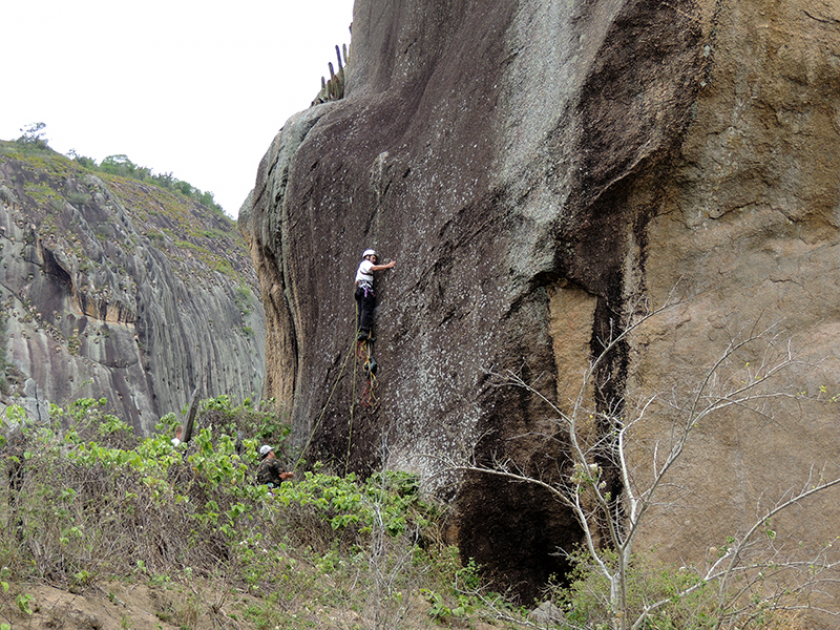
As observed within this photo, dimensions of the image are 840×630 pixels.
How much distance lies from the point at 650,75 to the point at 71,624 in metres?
5.52

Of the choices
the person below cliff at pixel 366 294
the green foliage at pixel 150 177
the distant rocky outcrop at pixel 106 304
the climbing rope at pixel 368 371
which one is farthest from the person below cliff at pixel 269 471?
the green foliage at pixel 150 177

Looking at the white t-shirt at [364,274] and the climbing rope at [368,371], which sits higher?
the white t-shirt at [364,274]

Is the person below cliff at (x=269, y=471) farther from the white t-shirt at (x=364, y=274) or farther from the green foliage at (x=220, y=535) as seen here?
the white t-shirt at (x=364, y=274)

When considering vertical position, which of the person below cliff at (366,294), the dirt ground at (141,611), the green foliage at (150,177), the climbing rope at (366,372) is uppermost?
the green foliage at (150,177)

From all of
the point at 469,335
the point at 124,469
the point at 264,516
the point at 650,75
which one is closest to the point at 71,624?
the point at 124,469

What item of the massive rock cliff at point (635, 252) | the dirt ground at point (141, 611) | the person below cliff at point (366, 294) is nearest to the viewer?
the dirt ground at point (141, 611)

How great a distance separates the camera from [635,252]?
6387 millimetres

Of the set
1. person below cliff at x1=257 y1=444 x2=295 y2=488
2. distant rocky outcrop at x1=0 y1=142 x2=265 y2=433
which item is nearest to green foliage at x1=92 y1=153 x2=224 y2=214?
distant rocky outcrop at x1=0 y1=142 x2=265 y2=433

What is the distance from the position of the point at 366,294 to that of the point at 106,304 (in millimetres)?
29749

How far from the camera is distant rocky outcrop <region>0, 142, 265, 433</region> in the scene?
30609 millimetres

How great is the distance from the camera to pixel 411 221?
310 inches

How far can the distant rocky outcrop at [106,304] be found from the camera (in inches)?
1205

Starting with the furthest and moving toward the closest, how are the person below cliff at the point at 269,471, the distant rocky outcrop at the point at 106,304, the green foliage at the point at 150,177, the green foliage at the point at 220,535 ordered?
the green foliage at the point at 150,177
the distant rocky outcrop at the point at 106,304
the person below cliff at the point at 269,471
the green foliage at the point at 220,535

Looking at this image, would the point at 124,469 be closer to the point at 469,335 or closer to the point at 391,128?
the point at 469,335
